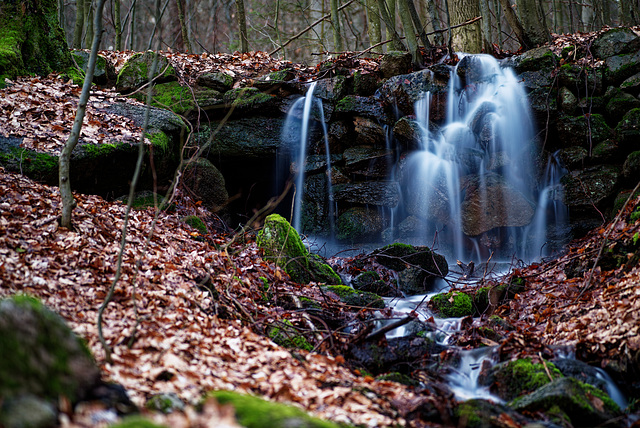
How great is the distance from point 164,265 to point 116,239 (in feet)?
2.36

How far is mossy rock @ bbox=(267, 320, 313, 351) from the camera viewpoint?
462 cm

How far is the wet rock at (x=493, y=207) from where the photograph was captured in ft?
32.3

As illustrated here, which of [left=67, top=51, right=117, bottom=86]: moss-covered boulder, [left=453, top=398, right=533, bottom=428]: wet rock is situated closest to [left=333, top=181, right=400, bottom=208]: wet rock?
[left=67, top=51, right=117, bottom=86]: moss-covered boulder

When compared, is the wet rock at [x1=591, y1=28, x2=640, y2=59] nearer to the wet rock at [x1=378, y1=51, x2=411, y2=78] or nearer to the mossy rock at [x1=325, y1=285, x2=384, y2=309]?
the wet rock at [x1=378, y1=51, x2=411, y2=78]

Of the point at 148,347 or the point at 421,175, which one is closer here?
the point at 148,347

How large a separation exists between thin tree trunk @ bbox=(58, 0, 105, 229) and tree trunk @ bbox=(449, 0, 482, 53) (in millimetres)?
10183

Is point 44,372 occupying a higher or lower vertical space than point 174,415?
higher

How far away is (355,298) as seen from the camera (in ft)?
20.2

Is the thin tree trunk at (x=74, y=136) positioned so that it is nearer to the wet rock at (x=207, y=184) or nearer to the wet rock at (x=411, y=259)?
the wet rock at (x=207, y=184)

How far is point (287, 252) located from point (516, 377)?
3.74 metres

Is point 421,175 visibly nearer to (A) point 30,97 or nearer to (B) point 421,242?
(B) point 421,242

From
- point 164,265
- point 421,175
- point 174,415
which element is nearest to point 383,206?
point 421,175

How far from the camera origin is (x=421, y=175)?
35.1ft

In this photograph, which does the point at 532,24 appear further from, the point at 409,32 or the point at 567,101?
the point at 409,32
